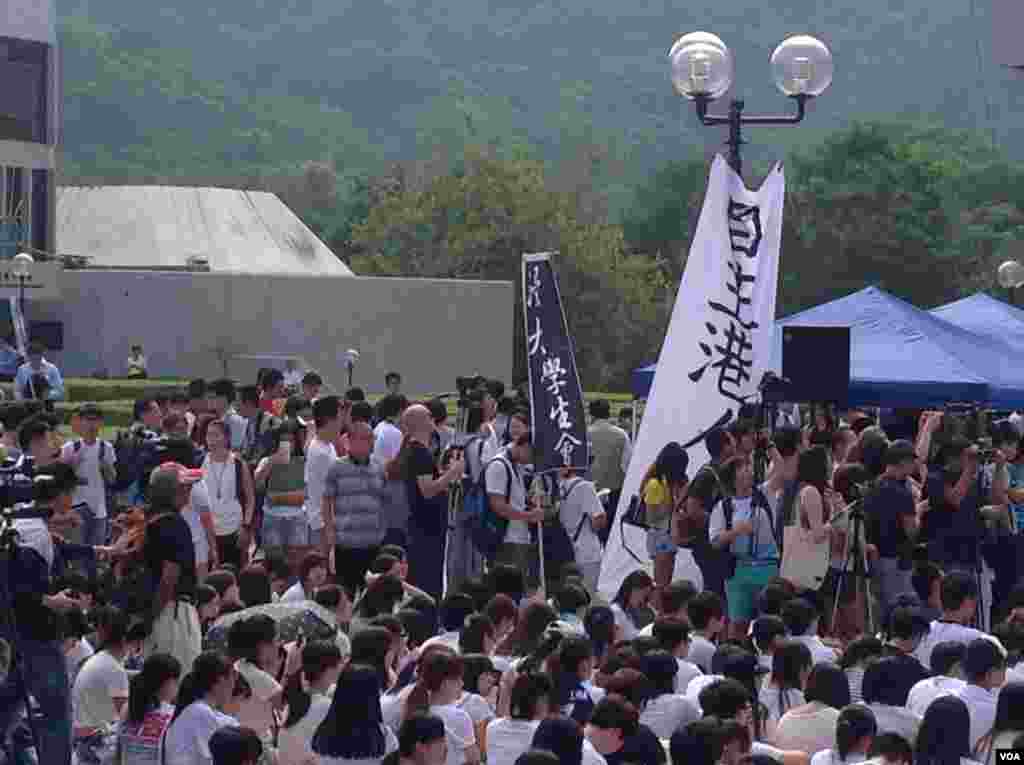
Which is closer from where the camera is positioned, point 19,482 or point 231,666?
point 19,482

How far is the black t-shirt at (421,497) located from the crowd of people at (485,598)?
0.02 meters

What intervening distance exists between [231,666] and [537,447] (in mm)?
5542

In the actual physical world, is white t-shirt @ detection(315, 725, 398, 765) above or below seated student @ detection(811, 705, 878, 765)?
below

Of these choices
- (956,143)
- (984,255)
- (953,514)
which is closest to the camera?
(953,514)

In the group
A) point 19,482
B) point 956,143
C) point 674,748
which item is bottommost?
point 674,748

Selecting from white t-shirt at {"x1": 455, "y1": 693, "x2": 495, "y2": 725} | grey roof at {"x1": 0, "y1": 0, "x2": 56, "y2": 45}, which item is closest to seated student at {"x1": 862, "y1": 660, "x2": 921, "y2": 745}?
white t-shirt at {"x1": 455, "y1": 693, "x2": 495, "y2": 725}

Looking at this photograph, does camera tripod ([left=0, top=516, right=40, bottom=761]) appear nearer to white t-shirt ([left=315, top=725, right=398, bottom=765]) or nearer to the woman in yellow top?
white t-shirt ([left=315, top=725, right=398, bottom=765])

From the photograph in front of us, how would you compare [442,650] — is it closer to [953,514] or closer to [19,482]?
[19,482]

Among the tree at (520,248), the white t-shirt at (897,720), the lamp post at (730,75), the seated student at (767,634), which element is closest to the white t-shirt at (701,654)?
the seated student at (767,634)

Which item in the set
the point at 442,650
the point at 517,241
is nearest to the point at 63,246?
the point at 517,241

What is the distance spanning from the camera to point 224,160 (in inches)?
6900

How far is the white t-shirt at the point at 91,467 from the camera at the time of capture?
46.3 ft

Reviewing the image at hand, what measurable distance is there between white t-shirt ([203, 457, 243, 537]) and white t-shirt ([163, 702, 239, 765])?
18.7ft

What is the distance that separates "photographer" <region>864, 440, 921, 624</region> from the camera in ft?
40.6
